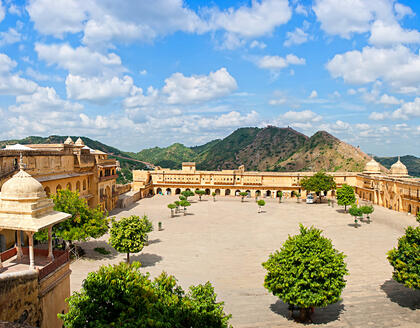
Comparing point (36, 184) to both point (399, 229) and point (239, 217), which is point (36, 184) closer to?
point (239, 217)

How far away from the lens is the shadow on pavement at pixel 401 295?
18.3 metres

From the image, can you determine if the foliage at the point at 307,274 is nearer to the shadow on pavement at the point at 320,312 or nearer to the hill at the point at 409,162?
the shadow on pavement at the point at 320,312

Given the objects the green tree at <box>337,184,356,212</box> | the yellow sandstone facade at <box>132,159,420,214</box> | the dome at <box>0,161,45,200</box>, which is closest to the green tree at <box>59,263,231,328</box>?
the dome at <box>0,161,45,200</box>

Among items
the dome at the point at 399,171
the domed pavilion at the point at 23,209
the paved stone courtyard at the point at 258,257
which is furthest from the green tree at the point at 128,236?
the dome at the point at 399,171

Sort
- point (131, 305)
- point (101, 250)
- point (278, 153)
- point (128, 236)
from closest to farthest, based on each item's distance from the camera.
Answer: point (131, 305), point (128, 236), point (101, 250), point (278, 153)

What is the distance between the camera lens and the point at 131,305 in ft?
32.2

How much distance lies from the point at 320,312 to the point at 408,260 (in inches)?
218

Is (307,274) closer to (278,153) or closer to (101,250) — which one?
(101,250)

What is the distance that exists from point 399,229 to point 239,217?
62.9ft

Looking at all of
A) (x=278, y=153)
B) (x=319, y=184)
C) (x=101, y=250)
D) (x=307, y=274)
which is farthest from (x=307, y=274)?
(x=278, y=153)

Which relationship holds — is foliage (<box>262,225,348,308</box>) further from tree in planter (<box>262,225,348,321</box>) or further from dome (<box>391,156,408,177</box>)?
dome (<box>391,156,408,177</box>)

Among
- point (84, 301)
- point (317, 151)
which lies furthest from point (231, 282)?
point (317, 151)

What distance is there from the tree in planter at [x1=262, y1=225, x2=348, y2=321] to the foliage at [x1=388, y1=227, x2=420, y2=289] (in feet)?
13.2

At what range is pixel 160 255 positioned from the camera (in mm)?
26656
